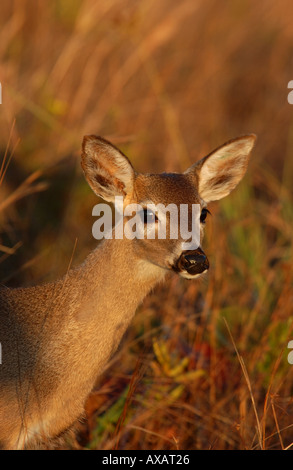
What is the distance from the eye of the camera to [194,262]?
365 centimetres

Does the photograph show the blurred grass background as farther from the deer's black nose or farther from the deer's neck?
the deer's black nose

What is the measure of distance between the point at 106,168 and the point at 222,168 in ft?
2.48

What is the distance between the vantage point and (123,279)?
3975mm

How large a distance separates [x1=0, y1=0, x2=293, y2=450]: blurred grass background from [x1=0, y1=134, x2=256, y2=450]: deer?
296 millimetres

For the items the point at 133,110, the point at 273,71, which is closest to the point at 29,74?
the point at 133,110

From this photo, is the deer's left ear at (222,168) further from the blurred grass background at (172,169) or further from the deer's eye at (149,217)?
the blurred grass background at (172,169)

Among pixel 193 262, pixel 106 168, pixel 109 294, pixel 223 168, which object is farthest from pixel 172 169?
pixel 193 262

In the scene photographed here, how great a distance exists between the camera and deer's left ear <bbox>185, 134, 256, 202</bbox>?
4207 mm

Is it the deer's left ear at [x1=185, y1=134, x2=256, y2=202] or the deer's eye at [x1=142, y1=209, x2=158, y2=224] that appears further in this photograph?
the deer's left ear at [x1=185, y1=134, x2=256, y2=202]

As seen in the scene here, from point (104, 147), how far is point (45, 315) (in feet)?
3.18

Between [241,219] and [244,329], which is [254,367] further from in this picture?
[241,219]

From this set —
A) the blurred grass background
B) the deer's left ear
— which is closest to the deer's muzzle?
the blurred grass background

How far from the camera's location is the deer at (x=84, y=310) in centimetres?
379

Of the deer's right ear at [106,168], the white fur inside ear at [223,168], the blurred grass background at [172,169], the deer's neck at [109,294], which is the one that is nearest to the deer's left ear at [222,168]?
the white fur inside ear at [223,168]
